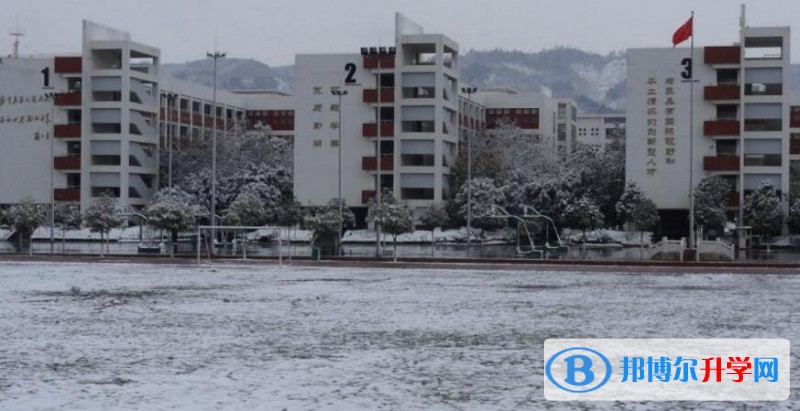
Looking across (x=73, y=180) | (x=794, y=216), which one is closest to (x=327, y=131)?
(x=73, y=180)

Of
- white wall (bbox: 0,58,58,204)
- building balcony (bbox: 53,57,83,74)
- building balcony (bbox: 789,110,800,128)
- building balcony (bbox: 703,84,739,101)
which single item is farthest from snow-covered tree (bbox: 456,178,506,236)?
building balcony (bbox: 789,110,800,128)

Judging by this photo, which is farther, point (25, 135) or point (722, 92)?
point (25, 135)

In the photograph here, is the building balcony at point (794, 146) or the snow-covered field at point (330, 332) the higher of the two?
the building balcony at point (794, 146)

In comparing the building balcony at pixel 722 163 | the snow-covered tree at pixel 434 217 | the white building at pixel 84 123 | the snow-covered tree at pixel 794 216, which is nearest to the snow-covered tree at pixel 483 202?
the snow-covered tree at pixel 434 217

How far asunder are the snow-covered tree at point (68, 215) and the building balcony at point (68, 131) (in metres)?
6.00

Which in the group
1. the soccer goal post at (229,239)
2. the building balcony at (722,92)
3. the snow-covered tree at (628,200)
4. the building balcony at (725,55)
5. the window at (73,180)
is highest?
the building balcony at (725,55)

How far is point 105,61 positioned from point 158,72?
5.50 metres

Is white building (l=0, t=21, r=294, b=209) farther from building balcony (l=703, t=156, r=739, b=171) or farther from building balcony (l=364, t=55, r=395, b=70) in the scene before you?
building balcony (l=703, t=156, r=739, b=171)

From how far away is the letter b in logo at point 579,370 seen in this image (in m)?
14.4

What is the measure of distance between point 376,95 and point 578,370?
6894cm

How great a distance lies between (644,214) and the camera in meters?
75.9

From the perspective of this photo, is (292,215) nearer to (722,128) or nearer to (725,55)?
(722,128)

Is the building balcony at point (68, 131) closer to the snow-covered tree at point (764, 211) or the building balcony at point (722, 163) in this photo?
the building balcony at point (722, 163)

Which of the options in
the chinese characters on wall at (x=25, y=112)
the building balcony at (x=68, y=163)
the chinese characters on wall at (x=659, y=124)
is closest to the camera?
the chinese characters on wall at (x=659, y=124)
